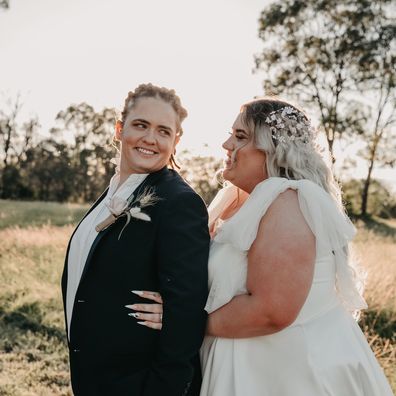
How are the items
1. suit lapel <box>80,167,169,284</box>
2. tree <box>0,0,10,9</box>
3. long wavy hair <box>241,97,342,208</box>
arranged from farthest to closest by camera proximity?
tree <box>0,0,10,9</box>, long wavy hair <box>241,97,342,208</box>, suit lapel <box>80,167,169,284</box>

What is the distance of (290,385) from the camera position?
247cm

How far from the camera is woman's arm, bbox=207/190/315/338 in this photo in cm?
231

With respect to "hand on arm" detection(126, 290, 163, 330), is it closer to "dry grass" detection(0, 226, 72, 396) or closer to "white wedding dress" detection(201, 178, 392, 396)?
"white wedding dress" detection(201, 178, 392, 396)

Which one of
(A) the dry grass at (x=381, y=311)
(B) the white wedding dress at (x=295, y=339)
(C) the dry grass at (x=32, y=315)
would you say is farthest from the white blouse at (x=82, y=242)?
(A) the dry grass at (x=381, y=311)

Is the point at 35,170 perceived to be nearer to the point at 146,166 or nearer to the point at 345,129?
the point at 345,129

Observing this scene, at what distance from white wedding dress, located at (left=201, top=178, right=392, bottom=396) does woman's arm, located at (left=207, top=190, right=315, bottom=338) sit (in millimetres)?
54

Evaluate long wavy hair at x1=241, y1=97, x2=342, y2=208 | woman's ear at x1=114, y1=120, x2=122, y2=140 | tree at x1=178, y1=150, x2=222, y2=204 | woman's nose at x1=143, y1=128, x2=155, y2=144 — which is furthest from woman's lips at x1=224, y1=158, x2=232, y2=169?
tree at x1=178, y1=150, x2=222, y2=204

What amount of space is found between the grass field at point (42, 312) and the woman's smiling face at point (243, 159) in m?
3.24

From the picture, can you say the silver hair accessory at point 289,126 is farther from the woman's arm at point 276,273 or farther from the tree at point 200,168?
the tree at point 200,168

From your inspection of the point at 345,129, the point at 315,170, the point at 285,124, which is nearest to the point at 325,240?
the point at 315,170

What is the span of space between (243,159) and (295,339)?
3.13ft

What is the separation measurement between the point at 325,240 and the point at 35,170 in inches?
1691

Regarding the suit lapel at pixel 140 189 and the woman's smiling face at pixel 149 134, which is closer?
the suit lapel at pixel 140 189

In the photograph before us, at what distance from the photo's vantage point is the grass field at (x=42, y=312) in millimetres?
5355
